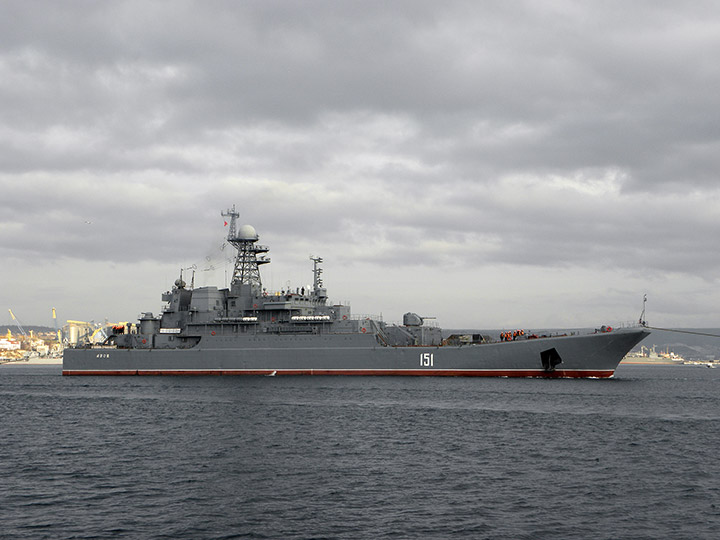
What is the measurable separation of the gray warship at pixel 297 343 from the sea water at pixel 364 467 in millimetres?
11636

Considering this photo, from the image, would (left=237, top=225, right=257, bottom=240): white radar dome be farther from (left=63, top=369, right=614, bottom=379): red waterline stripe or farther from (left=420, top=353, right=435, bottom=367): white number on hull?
(left=420, top=353, right=435, bottom=367): white number on hull

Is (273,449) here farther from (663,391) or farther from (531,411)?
(663,391)

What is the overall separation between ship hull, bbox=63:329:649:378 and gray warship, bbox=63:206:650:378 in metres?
0.09

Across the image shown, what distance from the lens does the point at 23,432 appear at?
31609 millimetres

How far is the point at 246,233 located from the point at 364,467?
47.2 metres

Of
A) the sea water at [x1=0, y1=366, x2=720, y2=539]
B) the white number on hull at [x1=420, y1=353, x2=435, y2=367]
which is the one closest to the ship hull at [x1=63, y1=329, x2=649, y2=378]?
the white number on hull at [x1=420, y1=353, x2=435, y2=367]

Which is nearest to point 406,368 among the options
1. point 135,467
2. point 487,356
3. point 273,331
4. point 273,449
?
point 487,356

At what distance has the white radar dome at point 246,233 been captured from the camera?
6719cm

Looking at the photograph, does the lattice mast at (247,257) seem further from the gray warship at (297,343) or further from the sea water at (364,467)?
the sea water at (364,467)

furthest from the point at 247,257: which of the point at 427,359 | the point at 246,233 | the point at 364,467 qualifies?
the point at 364,467

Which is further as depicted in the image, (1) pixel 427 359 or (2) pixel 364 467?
(1) pixel 427 359

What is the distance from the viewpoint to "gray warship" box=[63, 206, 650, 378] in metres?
54.9

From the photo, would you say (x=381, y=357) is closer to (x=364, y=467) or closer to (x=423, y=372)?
(x=423, y=372)

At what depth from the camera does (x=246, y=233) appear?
67.4 meters
